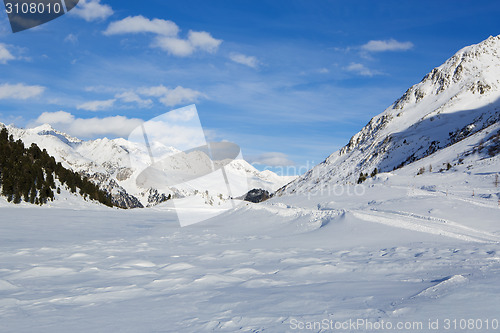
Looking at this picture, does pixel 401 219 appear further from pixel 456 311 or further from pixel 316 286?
pixel 456 311

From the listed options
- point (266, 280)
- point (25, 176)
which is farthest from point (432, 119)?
point (266, 280)

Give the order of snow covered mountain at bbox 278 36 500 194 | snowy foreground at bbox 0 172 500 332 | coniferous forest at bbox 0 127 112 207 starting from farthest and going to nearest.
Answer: snow covered mountain at bbox 278 36 500 194, coniferous forest at bbox 0 127 112 207, snowy foreground at bbox 0 172 500 332

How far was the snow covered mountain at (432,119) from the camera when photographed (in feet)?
357

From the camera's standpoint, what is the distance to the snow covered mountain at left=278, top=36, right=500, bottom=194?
357ft

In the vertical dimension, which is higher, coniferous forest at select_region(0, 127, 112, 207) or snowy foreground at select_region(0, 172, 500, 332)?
coniferous forest at select_region(0, 127, 112, 207)

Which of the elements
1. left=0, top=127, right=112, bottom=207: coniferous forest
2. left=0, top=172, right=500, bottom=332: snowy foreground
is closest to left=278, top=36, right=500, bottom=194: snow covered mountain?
left=0, top=127, right=112, bottom=207: coniferous forest

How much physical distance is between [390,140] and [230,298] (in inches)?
5541

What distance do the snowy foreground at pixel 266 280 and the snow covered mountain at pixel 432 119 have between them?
59.7m

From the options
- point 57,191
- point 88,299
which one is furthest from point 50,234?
point 57,191

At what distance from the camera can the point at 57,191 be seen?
5059 cm

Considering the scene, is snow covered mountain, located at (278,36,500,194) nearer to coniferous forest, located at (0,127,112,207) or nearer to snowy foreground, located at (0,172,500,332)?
→ coniferous forest, located at (0,127,112,207)

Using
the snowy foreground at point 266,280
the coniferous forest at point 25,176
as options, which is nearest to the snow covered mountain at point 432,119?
the coniferous forest at point 25,176

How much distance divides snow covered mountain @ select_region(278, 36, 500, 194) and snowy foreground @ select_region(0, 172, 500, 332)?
59.7 metres

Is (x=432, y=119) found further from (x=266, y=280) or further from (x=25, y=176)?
(x=266, y=280)
